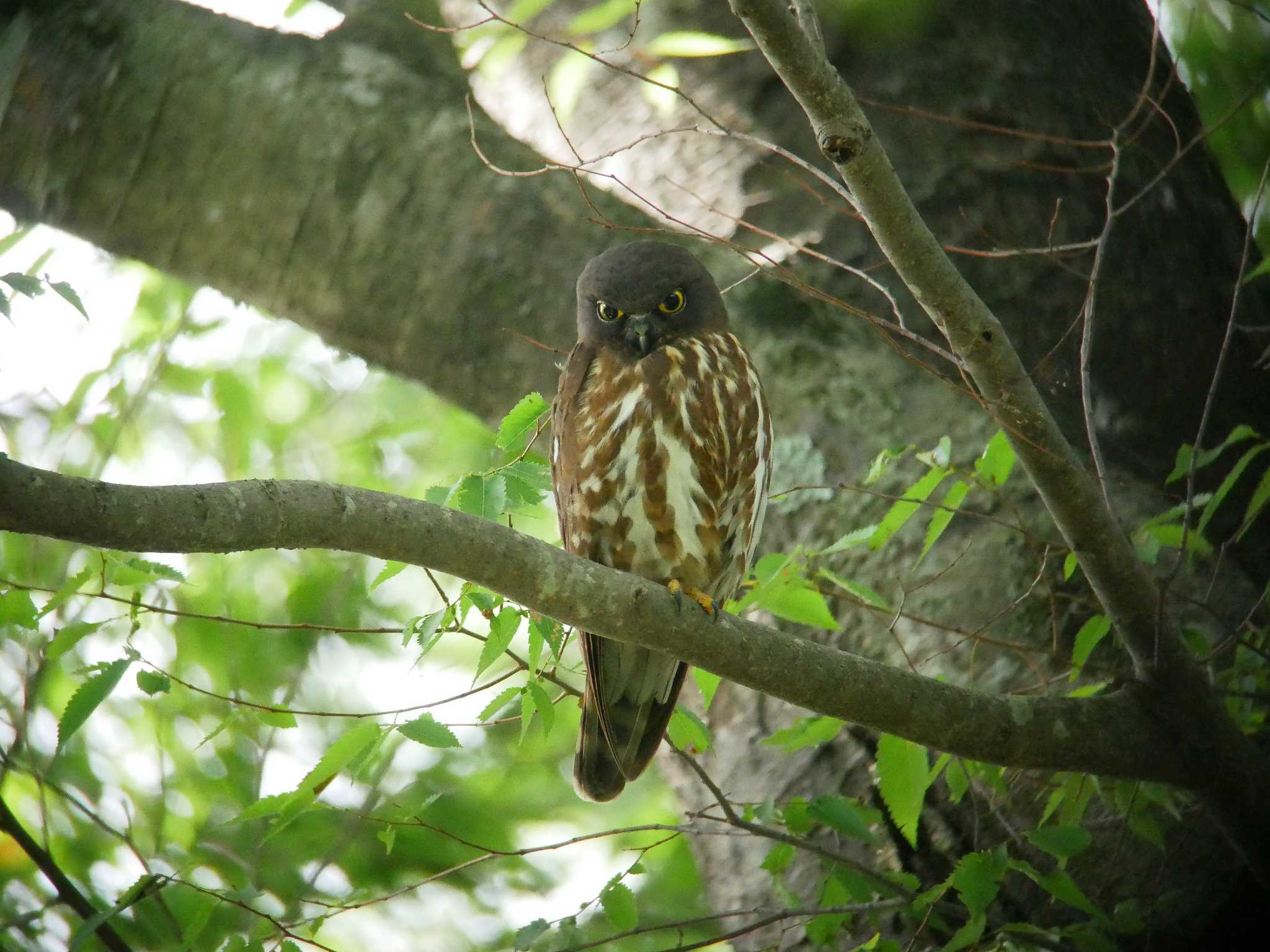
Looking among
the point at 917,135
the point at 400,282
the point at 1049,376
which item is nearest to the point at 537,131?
the point at 400,282

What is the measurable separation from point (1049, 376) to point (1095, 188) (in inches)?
30.7

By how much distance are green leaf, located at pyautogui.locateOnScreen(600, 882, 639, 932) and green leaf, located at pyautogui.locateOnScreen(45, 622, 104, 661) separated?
50.8 inches

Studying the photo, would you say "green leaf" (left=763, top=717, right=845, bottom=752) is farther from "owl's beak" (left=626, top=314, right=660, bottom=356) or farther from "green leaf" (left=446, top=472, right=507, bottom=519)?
"owl's beak" (left=626, top=314, right=660, bottom=356)

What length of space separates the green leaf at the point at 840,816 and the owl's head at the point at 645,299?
1579mm

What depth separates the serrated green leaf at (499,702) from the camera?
251 cm

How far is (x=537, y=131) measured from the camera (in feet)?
15.5

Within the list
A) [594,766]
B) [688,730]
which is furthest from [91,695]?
[594,766]

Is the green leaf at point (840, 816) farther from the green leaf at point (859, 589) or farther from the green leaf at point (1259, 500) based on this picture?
the green leaf at point (1259, 500)

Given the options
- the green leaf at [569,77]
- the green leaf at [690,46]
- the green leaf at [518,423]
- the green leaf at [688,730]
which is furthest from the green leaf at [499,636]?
the green leaf at [690,46]

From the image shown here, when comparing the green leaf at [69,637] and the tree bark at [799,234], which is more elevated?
the tree bark at [799,234]

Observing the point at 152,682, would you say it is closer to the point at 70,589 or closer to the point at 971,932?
the point at 70,589

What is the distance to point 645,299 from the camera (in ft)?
11.9

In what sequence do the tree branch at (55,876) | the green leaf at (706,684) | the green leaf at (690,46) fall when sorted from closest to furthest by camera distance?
the tree branch at (55,876) → the green leaf at (706,684) → the green leaf at (690,46)

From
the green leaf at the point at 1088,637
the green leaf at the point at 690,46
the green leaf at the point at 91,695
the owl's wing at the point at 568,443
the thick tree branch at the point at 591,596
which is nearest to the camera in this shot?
the thick tree branch at the point at 591,596
